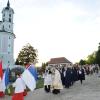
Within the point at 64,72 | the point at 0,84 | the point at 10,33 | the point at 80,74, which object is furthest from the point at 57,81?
the point at 10,33

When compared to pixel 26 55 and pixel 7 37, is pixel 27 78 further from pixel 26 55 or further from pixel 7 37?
pixel 7 37

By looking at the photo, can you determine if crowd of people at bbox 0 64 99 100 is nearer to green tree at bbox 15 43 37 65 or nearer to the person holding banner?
the person holding banner

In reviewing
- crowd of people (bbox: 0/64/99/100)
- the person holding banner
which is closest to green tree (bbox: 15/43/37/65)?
crowd of people (bbox: 0/64/99/100)

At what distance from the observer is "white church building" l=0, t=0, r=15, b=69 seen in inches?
4141

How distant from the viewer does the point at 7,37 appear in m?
106

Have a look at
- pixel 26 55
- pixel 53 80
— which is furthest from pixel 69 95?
pixel 26 55

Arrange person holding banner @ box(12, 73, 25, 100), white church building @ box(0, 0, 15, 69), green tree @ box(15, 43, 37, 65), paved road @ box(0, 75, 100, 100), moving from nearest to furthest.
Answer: person holding banner @ box(12, 73, 25, 100) < paved road @ box(0, 75, 100, 100) < green tree @ box(15, 43, 37, 65) < white church building @ box(0, 0, 15, 69)

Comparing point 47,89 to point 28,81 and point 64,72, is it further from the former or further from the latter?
point 28,81

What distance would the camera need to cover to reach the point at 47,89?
2284 cm

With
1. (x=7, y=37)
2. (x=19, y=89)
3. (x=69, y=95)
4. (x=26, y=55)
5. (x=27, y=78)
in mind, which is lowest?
(x=69, y=95)

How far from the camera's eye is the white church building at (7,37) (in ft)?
345

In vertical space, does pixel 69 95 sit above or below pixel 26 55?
below

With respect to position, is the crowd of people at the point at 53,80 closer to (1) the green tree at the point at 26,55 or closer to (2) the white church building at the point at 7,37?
(1) the green tree at the point at 26,55

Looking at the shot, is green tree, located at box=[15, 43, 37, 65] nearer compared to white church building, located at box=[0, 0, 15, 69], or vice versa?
green tree, located at box=[15, 43, 37, 65]
